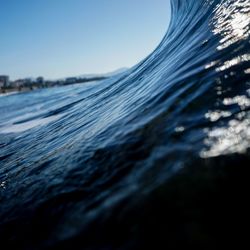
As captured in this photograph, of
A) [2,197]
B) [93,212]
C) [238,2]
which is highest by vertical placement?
[238,2]

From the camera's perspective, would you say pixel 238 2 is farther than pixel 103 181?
Result: Yes

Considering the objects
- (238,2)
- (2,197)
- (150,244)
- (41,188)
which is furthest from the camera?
(238,2)

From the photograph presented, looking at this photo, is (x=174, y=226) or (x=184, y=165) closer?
(x=174, y=226)

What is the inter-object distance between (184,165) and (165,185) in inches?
7.4

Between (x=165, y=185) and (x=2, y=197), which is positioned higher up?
(x=165, y=185)

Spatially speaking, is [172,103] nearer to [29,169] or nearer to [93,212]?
[93,212]

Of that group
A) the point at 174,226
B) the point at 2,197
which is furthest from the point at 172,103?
the point at 2,197

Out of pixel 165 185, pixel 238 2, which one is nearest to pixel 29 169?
pixel 165 185

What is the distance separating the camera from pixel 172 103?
108 inches

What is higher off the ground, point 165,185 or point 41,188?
point 165,185

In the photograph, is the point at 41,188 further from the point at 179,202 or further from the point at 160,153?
the point at 179,202

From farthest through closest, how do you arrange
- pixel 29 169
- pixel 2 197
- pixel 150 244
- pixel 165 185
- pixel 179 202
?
pixel 29 169 < pixel 2 197 < pixel 165 185 < pixel 179 202 < pixel 150 244

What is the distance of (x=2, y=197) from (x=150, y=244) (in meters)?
1.82

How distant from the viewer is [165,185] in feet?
5.42
